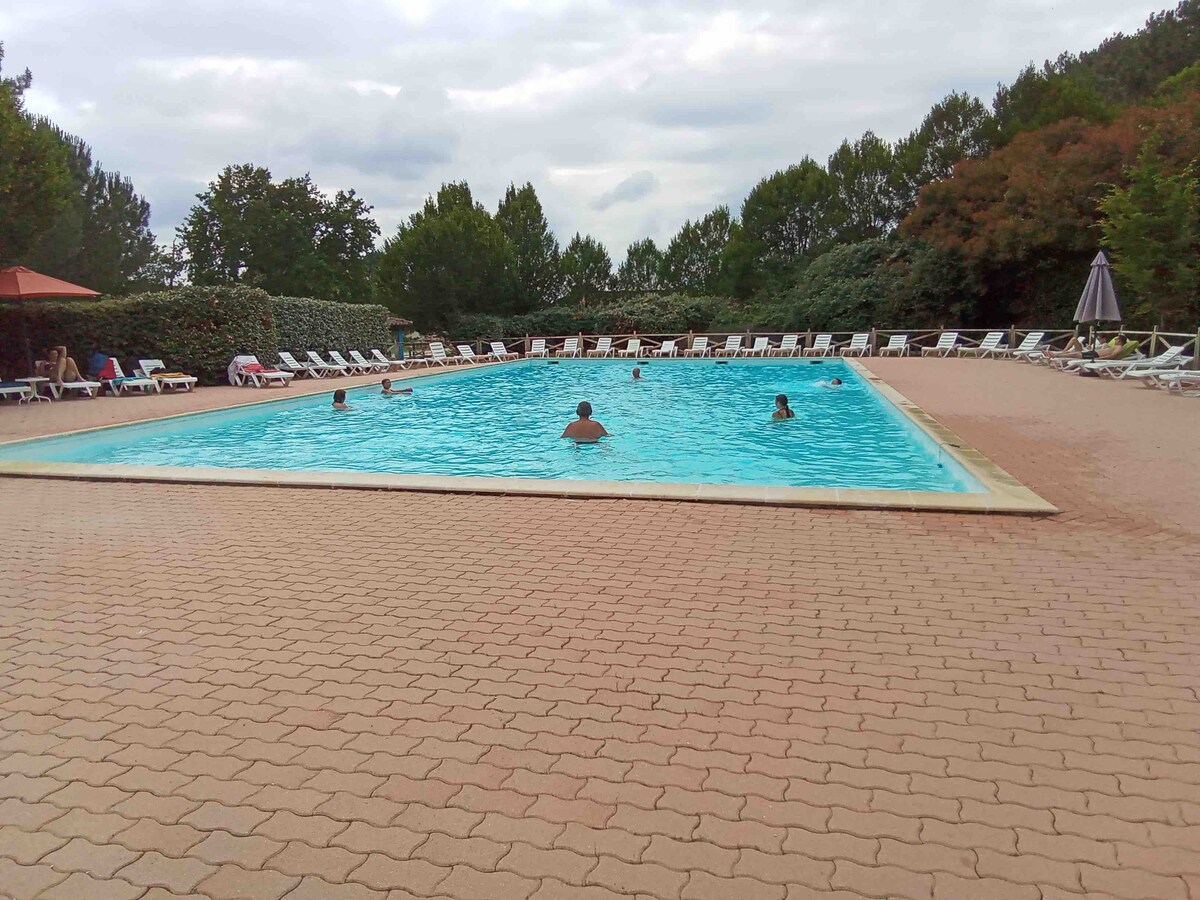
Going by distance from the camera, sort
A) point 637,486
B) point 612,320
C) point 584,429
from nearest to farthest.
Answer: point 637,486, point 584,429, point 612,320

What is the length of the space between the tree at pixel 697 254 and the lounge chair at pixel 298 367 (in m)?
23.3

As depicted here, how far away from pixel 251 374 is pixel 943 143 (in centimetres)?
3035

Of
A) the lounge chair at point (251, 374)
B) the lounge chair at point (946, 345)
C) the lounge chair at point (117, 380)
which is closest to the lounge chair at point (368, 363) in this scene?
the lounge chair at point (251, 374)

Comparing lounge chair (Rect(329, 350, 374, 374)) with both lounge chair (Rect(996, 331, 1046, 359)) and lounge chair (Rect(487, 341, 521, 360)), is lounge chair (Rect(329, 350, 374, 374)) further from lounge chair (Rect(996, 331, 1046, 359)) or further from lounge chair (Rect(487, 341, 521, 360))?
lounge chair (Rect(996, 331, 1046, 359))

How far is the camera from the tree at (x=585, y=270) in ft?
125

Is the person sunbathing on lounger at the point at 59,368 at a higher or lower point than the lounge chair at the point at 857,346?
higher

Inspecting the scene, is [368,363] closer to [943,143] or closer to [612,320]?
[612,320]

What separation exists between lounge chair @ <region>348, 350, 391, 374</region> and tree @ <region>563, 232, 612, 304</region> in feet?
51.3

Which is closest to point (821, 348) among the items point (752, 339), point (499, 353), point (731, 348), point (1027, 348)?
point (731, 348)

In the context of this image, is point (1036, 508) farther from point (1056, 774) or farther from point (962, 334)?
point (962, 334)

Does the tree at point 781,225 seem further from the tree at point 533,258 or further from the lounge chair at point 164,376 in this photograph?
the lounge chair at point 164,376

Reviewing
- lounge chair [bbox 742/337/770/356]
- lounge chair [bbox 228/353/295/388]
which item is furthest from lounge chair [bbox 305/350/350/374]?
lounge chair [bbox 742/337/770/356]

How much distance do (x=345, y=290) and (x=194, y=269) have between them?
6.48 m

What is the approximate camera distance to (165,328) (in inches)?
684
